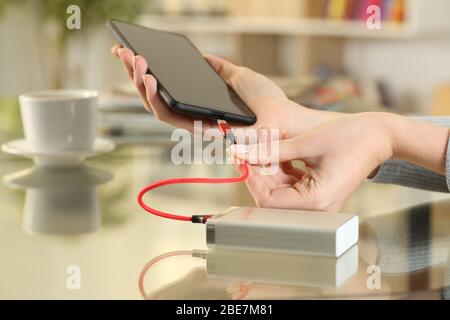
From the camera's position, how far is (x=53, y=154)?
941 millimetres

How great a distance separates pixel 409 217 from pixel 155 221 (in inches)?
9.1

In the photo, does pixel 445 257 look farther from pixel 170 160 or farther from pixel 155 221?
pixel 170 160

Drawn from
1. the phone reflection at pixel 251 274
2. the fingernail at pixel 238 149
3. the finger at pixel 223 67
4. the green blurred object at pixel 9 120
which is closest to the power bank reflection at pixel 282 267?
the phone reflection at pixel 251 274

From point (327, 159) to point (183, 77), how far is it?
21 centimetres

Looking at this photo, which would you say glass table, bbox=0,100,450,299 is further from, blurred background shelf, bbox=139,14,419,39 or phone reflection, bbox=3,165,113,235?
blurred background shelf, bbox=139,14,419,39

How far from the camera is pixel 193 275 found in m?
0.53

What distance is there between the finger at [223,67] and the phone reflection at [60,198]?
0.60 feet

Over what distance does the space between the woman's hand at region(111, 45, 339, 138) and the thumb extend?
131 mm

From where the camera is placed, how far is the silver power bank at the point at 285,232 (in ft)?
1.88

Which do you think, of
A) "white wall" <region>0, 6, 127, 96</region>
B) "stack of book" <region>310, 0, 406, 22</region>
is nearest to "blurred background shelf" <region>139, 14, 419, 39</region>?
"stack of book" <region>310, 0, 406, 22</region>

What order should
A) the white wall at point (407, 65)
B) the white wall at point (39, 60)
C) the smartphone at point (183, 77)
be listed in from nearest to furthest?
the smartphone at point (183, 77) < the white wall at point (407, 65) < the white wall at point (39, 60)

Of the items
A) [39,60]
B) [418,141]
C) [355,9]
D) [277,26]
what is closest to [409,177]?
[418,141]

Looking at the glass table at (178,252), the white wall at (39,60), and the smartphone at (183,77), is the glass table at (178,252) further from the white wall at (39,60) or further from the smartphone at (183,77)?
the white wall at (39,60)

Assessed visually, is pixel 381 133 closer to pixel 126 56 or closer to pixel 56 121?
pixel 126 56
